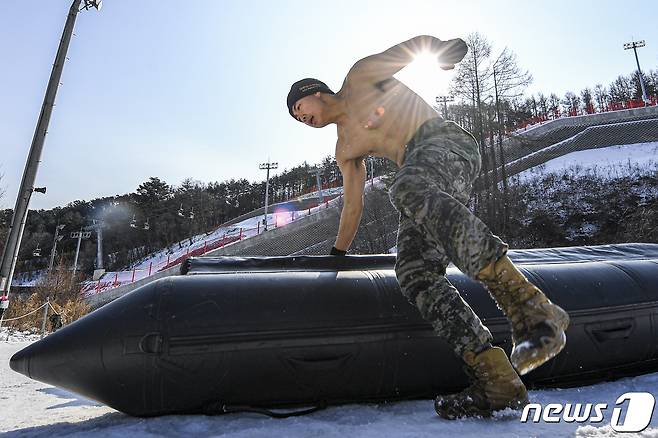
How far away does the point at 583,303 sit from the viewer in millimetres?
2285

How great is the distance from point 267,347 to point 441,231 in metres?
0.89

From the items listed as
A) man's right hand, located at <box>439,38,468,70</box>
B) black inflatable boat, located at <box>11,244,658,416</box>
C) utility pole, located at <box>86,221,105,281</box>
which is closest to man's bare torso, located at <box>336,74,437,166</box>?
man's right hand, located at <box>439,38,468,70</box>

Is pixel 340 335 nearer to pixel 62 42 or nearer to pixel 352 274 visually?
pixel 352 274

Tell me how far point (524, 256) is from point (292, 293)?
6.19 feet

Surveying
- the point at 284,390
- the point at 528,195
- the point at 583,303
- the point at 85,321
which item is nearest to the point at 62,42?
the point at 85,321

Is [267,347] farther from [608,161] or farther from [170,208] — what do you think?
[170,208]

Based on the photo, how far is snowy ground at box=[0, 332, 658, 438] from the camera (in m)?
1.39

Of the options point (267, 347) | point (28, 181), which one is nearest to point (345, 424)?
point (267, 347)

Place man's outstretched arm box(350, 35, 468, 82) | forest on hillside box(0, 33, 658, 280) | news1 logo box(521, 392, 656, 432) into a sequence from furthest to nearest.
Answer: forest on hillside box(0, 33, 658, 280) < man's outstretched arm box(350, 35, 468, 82) < news1 logo box(521, 392, 656, 432)

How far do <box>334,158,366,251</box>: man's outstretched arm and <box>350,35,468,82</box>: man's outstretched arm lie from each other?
27.1 inches

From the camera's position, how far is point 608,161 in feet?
83.7

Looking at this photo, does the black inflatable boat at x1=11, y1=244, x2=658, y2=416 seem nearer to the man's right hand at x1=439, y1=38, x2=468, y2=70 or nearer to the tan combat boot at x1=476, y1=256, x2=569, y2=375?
the tan combat boot at x1=476, y1=256, x2=569, y2=375

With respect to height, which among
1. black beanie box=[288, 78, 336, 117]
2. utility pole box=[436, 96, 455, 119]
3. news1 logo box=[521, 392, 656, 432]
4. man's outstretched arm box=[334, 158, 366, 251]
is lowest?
news1 logo box=[521, 392, 656, 432]

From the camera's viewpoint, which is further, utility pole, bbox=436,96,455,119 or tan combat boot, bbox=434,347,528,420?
utility pole, bbox=436,96,455,119
